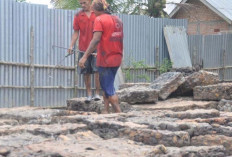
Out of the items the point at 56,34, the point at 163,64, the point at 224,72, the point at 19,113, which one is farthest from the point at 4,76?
the point at 224,72

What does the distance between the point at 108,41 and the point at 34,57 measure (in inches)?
153

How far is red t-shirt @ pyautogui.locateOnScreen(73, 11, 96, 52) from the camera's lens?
7.04 m

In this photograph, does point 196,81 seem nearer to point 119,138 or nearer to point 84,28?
point 84,28

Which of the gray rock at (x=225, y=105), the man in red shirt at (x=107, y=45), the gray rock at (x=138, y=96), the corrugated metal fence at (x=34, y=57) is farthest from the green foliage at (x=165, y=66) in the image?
the man in red shirt at (x=107, y=45)

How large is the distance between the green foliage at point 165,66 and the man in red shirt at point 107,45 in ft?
19.5

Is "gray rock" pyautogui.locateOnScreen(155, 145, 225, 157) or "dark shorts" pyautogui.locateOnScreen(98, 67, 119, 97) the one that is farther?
"dark shorts" pyautogui.locateOnScreen(98, 67, 119, 97)

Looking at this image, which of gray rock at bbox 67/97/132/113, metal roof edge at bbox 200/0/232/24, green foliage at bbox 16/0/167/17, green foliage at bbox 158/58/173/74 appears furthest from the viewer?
metal roof edge at bbox 200/0/232/24

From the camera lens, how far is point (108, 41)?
17.9 feet

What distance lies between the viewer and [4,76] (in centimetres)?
860

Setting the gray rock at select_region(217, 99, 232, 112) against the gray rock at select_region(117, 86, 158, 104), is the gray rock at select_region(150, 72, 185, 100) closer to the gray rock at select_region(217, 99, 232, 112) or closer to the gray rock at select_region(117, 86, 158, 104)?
the gray rock at select_region(117, 86, 158, 104)

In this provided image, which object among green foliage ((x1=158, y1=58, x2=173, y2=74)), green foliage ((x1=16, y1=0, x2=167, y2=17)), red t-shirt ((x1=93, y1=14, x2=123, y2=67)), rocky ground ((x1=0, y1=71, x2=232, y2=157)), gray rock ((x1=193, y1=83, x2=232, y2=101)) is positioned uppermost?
Answer: green foliage ((x1=16, y1=0, x2=167, y2=17))

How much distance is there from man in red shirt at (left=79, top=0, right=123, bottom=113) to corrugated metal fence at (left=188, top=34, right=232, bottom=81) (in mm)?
8089

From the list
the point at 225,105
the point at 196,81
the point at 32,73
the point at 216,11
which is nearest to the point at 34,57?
the point at 32,73

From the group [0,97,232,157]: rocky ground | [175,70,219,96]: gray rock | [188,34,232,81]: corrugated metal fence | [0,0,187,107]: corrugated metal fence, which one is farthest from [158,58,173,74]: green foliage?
[0,97,232,157]: rocky ground
